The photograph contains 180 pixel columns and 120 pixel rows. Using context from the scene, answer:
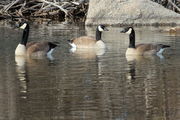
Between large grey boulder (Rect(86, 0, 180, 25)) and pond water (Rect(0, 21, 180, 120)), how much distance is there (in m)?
8.77

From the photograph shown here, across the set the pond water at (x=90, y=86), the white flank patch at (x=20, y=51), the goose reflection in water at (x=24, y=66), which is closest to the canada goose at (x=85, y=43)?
the pond water at (x=90, y=86)

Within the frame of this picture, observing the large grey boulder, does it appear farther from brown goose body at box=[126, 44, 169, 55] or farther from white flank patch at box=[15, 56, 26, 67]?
white flank patch at box=[15, 56, 26, 67]

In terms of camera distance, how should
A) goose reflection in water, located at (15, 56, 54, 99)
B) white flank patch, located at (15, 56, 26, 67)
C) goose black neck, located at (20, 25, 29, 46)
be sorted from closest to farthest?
goose reflection in water, located at (15, 56, 54, 99) < white flank patch, located at (15, 56, 26, 67) < goose black neck, located at (20, 25, 29, 46)

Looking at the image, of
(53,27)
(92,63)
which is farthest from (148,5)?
(92,63)

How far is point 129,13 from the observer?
94.5 feet

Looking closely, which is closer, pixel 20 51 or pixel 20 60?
pixel 20 60

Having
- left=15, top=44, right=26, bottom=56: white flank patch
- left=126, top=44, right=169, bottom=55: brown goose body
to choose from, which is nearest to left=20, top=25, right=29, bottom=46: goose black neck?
left=15, top=44, right=26, bottom=56: white flank patch

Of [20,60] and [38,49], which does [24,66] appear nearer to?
[20,60]

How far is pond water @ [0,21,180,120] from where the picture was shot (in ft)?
32.8

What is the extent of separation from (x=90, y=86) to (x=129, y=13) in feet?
54.7

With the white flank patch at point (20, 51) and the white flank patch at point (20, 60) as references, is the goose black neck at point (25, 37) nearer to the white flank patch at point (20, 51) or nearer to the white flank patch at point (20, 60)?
the white flank patch at point (20, 51)

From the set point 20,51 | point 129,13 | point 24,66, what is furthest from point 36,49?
point 129,13

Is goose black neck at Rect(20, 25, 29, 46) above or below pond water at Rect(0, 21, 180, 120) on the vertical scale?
above

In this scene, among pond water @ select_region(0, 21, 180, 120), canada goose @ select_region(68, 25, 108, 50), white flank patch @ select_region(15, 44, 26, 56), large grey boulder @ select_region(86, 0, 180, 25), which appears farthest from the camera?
large grey boulder @ select_region(86, 0, 180, 25)
